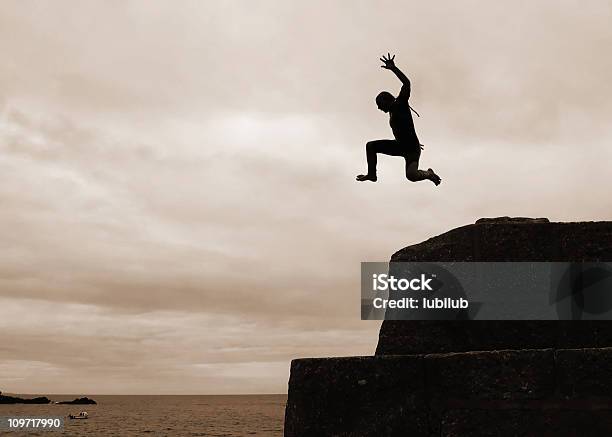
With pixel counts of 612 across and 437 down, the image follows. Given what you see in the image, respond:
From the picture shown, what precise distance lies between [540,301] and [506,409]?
1.11 meters

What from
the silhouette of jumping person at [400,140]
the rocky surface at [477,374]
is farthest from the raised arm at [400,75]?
the rocky surface at [477,374]

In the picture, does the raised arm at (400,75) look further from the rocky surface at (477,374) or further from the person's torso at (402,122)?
the rocky surface at (477,374)

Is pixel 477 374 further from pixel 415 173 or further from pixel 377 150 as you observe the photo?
pixel 377 150

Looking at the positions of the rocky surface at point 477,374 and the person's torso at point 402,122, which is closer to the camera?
the rocky surface at point 477,374

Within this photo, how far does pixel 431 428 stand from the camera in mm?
4938

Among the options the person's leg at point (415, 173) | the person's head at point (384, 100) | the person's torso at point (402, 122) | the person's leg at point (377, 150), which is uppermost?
the person's head at point (384, 100)

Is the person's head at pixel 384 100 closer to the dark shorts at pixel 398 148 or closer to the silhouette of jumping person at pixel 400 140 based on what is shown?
the silhouette of jumping person at pixel 400 140

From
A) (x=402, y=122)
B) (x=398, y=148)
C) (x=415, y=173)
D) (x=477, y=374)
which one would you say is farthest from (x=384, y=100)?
(x=477, y=374)

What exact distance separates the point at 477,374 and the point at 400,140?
2942mm

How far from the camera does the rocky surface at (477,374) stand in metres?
4.73

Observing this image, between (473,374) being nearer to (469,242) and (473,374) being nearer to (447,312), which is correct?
(447,312)

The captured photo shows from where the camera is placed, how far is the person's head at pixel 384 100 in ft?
22.9

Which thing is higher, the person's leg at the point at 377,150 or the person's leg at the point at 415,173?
the person's leg at the point at 377,150

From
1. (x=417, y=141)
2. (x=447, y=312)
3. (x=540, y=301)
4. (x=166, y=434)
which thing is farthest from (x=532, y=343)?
(x=166, y=434)
